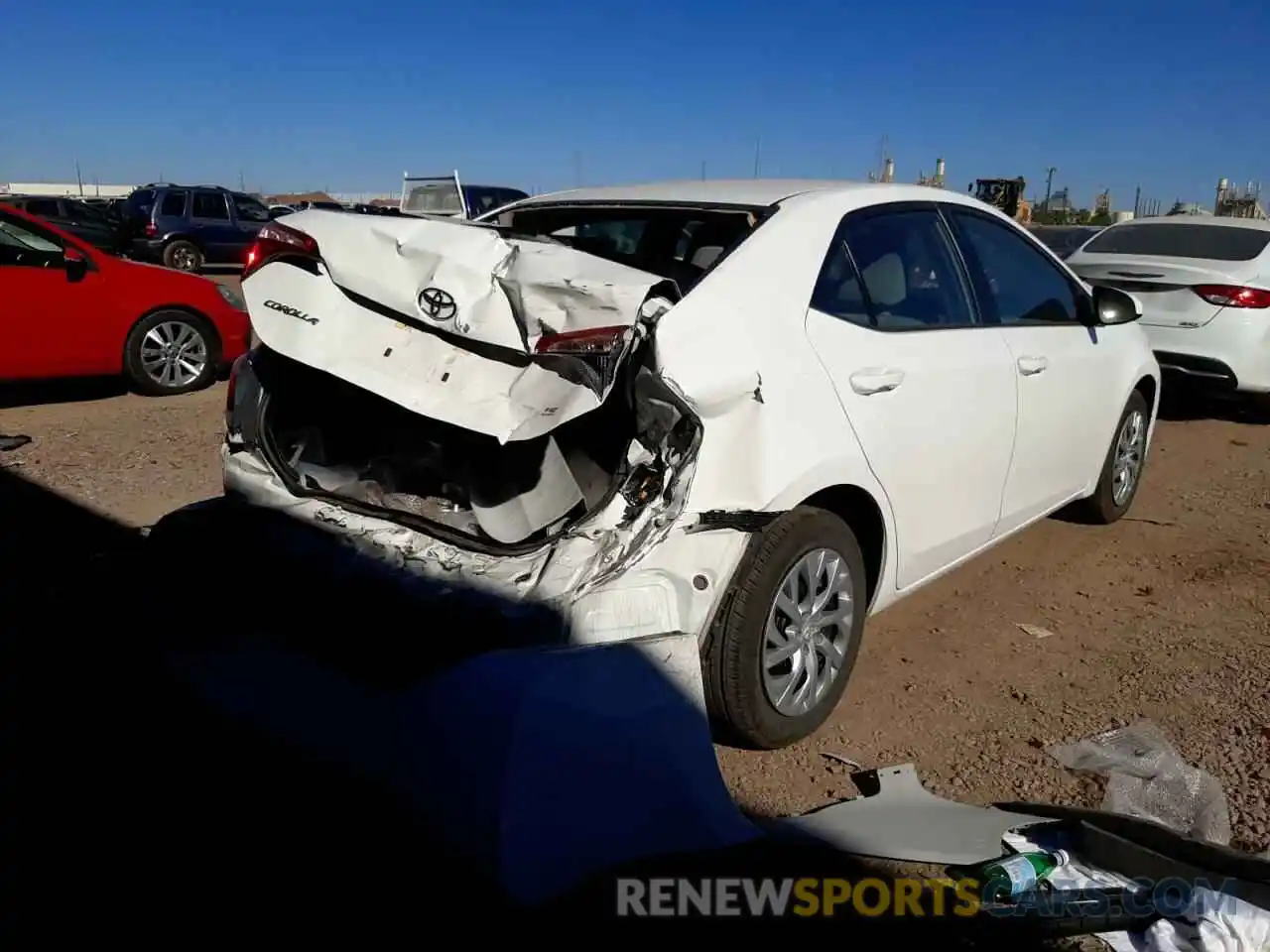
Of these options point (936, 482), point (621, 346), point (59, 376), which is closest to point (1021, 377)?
point (936, 482)

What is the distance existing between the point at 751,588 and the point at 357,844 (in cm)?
118

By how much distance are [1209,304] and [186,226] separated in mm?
18824

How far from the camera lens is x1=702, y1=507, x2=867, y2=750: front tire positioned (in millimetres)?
2781

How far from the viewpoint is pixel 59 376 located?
7.64m

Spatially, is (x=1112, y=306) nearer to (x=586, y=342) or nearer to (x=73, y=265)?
(x=586, y=342)

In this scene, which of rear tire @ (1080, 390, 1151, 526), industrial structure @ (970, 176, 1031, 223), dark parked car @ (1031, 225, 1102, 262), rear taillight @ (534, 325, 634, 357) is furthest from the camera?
industrial structure @ (970, 176, 1031, 223)

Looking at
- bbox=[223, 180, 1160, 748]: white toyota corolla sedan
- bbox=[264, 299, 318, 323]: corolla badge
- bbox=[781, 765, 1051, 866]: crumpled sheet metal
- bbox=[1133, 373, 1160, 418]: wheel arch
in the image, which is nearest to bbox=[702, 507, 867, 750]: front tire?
bbox=[223, 180, 1160, 748]: white toyota corolla sedan

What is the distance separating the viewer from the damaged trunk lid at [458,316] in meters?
2.58

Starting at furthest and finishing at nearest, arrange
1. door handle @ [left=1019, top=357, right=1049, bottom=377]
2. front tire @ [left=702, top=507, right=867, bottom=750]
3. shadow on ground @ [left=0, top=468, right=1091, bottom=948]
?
door handle @ [left=1019, top=357, right=1049, bottom=377] < front tire @ [left=702, top=507, right=867, bottom=750] < shadow on ground @ [left=0, top=468, right=1091, bottom=948]

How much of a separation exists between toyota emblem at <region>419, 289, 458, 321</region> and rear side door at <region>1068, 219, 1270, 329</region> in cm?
653
